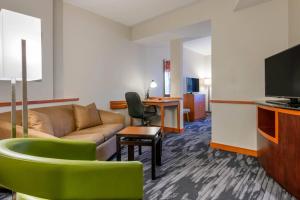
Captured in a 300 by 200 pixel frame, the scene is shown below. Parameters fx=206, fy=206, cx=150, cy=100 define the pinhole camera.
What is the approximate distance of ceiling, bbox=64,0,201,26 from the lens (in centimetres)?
385

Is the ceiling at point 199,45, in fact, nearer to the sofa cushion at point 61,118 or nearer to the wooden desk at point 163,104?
the wooden desk at point 163,104

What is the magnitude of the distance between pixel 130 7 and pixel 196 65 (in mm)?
4536

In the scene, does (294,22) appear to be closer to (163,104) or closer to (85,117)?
(163,104)

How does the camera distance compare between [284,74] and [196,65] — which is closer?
[284,74]

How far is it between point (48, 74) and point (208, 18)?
2930mm

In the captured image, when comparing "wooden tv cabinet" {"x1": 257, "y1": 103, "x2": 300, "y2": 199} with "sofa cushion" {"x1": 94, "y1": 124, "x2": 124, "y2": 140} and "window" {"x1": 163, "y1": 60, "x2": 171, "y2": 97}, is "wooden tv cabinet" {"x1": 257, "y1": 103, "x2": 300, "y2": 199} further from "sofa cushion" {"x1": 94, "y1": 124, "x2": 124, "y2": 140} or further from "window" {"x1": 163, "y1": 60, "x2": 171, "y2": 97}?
"window" {"x1": 163, "y1": 60, "x2": 171, "y2": 97}

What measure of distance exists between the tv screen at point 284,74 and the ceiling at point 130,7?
2.04 m

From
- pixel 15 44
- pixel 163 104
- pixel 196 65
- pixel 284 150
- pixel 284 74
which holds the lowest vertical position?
pixel 284 150

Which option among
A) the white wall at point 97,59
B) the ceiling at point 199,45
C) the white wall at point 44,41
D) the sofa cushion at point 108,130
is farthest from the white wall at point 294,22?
the white wall at point 44,41

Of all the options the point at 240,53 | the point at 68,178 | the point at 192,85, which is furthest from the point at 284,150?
the point at 192,85

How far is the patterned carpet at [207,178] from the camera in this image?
6.60 ft

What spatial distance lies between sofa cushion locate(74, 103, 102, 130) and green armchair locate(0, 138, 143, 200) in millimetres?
2373

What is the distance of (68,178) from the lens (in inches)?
32.6

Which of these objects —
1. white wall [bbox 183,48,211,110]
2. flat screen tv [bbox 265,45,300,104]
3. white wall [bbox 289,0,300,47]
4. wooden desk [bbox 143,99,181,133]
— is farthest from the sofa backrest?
white wall [bbox 183,48,211,110]
